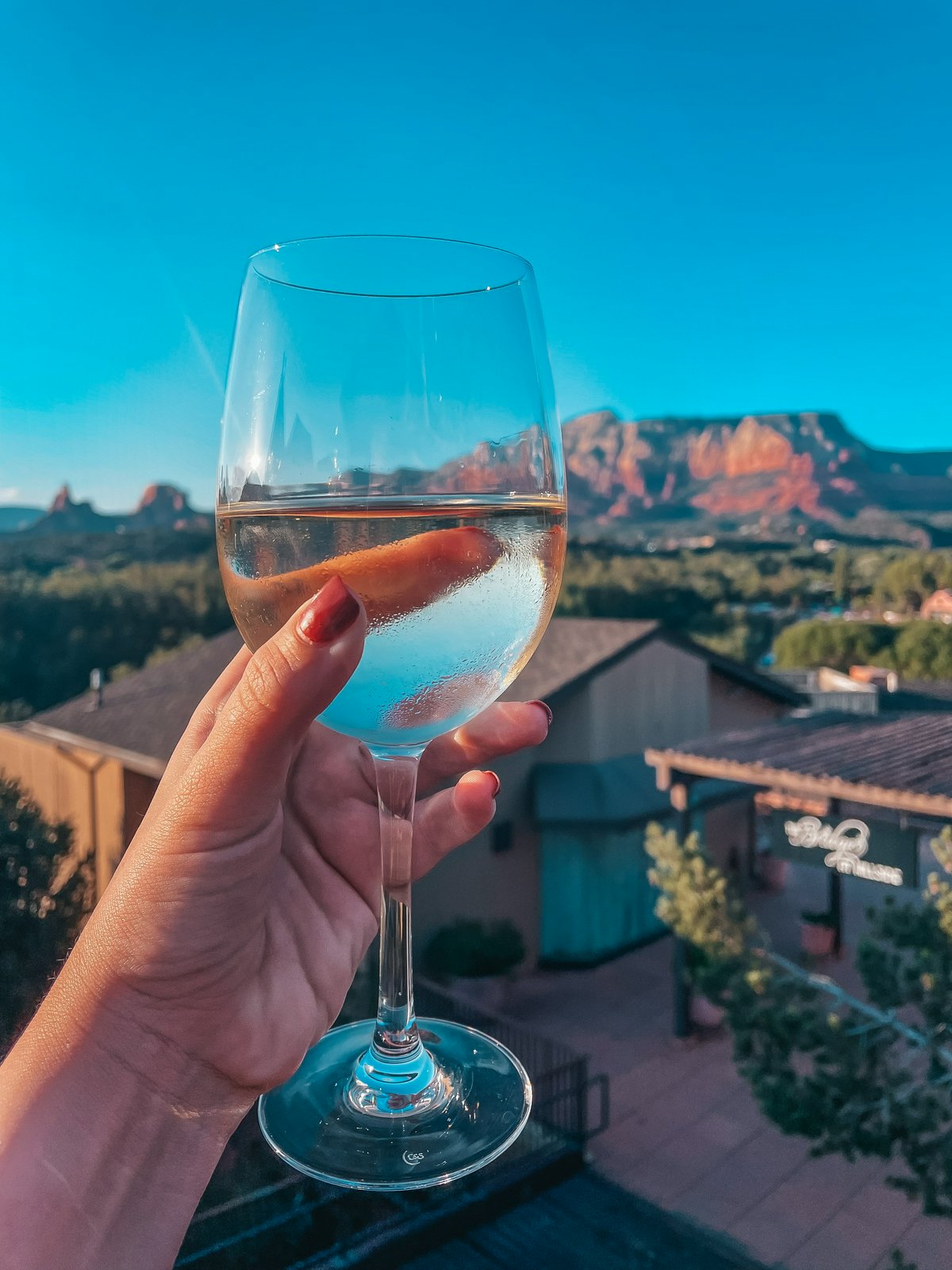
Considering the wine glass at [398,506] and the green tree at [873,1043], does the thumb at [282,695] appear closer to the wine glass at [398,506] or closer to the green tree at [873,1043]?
the wine glass at [398,506]

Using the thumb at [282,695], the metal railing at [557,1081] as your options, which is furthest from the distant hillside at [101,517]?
the thumb at [282,695]

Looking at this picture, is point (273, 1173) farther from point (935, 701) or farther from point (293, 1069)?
point (935, 701)

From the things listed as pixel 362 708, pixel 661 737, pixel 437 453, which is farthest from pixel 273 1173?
pixel 661 737

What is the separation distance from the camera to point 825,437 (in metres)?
19.9

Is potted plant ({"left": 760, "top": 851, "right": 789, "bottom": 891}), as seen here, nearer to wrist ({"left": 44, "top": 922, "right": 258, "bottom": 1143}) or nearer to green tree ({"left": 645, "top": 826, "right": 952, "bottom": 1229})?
green tree ({"left": 645, "top": 826, "right": 952, "bottom": 1229})

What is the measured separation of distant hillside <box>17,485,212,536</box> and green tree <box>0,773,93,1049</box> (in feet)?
44.3

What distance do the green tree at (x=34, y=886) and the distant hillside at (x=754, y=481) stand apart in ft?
30.6

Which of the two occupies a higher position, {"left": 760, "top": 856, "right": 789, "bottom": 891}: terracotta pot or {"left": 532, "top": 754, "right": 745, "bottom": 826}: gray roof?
{"left": 532, "top": 754, "right": 745, "bottom": 826}: gray roof

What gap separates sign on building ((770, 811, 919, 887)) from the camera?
239 inches

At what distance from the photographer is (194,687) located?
33.2 ft

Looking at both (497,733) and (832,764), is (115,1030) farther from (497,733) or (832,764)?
(832,764)

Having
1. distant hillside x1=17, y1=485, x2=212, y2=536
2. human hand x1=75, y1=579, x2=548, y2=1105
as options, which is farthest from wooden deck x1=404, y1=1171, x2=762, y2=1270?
distant hillside x1=17, y1=485, x2=212, y2=536

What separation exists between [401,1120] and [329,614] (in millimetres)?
496

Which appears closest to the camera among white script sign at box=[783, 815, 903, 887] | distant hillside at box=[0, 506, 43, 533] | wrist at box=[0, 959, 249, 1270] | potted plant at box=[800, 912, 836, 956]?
wrist at box=[0, 959, 249, 1270]
